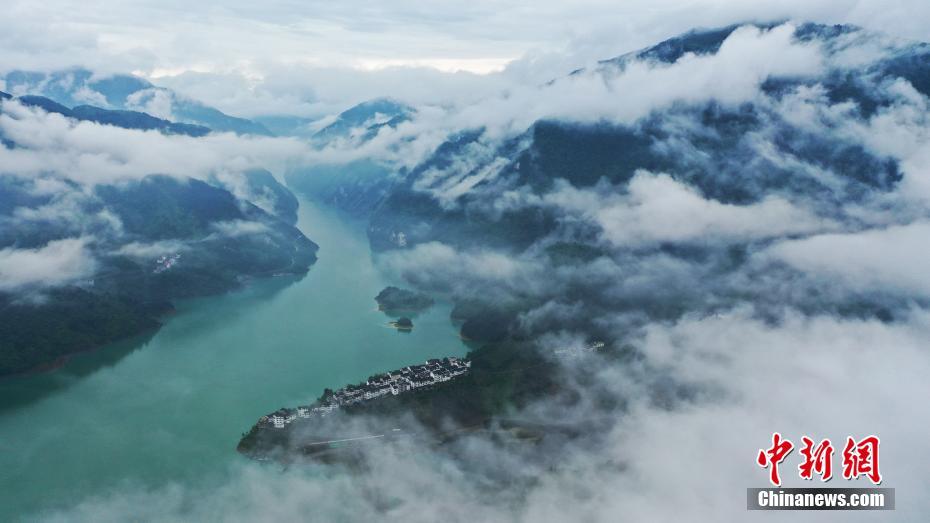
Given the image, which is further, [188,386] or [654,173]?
[654,173]

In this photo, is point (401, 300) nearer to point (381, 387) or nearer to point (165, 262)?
point (381, 387)

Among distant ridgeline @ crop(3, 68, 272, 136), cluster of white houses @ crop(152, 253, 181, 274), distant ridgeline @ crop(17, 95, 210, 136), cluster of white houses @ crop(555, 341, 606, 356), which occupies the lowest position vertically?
cluster of white houses @ crop(555, 341, 606, 356)

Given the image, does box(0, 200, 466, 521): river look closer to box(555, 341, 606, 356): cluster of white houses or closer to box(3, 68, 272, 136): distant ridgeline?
box(555, 341, 606, 356): cluster of white houses

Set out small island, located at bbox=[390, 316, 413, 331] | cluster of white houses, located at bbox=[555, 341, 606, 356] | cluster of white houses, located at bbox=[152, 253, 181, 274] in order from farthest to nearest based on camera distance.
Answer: cluster of white houses, located at bbox=[152, 253, 181, 274] < small island, located at bbox=[390, 316, 413, 331] < cluster of white houses, located at bbox=[555, 341, 606, 356]

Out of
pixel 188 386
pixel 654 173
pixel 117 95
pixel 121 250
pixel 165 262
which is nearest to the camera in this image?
pixel 188 386

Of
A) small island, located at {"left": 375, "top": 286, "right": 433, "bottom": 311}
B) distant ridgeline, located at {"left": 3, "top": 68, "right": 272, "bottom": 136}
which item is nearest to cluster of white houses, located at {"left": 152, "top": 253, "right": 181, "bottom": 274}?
small island, located at {"left": 375, "top": 286, "right": 433, "bottom": 311}

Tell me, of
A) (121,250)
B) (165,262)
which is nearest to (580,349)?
(165,262)
